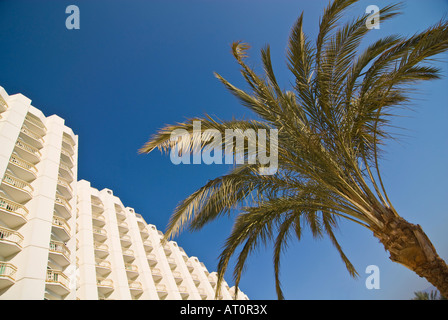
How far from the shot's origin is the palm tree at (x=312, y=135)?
5359 millimetres

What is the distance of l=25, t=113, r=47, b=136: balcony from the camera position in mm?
25553

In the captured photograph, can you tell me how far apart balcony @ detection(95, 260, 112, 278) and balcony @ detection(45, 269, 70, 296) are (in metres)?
8.30

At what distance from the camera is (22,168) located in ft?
67.5

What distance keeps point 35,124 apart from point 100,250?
1531cm

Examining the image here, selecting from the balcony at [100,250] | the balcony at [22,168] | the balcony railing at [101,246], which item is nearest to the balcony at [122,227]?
the balcony railing at [101,246]

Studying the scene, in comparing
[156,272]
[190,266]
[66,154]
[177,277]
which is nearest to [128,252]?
[156,272]

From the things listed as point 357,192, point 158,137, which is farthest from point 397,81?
point 158,137

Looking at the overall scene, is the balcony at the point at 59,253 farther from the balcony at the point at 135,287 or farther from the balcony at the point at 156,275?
the balcony at the point at 156,275

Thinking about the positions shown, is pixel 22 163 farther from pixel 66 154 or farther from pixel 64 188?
pixel 66 154

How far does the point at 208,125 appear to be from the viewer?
5.89 metres

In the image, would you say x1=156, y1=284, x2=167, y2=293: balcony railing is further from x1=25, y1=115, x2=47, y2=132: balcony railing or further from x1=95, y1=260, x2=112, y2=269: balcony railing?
x1=25, y1=115, x2=47, y2=132: balcony railing

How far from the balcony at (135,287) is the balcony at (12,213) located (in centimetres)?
1759

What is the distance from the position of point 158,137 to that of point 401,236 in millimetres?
4892

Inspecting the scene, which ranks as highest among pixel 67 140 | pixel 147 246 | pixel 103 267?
pixel 67 140
